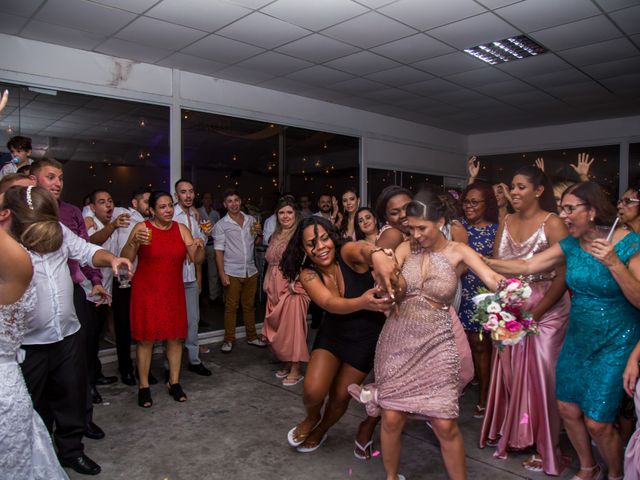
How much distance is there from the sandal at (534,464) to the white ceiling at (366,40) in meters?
3.61

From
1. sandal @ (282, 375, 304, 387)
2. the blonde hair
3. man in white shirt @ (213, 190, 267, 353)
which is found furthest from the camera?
man in white shirt @ (213, 190, 267, 353)

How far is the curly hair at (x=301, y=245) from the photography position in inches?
124

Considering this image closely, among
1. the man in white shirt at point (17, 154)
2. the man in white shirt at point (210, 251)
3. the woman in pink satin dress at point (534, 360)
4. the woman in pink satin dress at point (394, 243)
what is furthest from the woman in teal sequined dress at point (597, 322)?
the man in white shirt at point (210, 251)

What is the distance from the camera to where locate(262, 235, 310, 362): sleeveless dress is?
193 inches

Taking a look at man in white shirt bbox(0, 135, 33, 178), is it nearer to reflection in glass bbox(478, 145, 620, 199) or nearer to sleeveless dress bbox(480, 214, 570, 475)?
sleeveless dress bbox(480, 214, 570, 475)

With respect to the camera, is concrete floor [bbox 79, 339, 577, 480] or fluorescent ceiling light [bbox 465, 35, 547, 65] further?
fluorescent ceiling light [bbox 465, 35, 547, 65]

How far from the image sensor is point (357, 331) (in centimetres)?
315

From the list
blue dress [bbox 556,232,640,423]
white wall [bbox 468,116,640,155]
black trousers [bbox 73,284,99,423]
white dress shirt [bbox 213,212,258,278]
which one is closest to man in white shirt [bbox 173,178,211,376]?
white dress shirt [bbox 213,212,258,278]

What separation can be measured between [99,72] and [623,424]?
18.8 ft

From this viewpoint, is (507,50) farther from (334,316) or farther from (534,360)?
(334,316)

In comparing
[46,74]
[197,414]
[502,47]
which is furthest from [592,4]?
[46,74]

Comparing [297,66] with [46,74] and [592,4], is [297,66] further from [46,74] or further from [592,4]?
[592,4]

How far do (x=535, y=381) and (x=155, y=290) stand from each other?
9.78ft

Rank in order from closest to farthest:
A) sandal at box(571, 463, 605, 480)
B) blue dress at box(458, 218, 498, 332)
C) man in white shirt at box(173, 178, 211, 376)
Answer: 1. sandal at box(571, 463, 605, 480)
2. blue dress at box(458, 218, 498, 332)
3. man in white shirt at box(173, 178, 211, 376)
